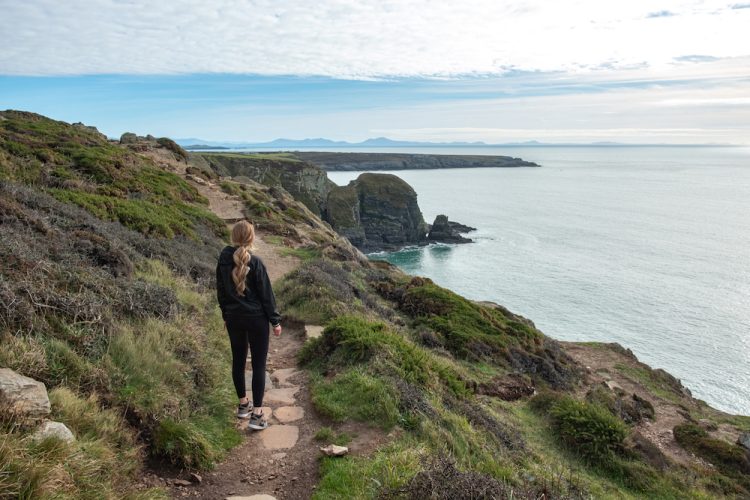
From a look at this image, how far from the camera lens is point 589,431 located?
409 inches

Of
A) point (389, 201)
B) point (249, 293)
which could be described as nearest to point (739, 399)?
point (249, 293)

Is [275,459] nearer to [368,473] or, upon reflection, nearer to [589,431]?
[368,473]

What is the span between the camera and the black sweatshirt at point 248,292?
6.07m

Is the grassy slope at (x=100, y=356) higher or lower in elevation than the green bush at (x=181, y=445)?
higher

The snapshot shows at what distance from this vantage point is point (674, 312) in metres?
41.5

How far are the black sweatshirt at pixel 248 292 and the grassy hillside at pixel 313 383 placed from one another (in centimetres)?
122

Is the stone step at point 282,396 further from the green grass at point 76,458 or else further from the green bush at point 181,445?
the green grass at point 76,458

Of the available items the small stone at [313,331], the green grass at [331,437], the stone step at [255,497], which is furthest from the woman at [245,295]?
the small stone at [313,331]

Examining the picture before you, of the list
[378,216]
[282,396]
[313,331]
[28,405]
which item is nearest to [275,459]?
[282,396]

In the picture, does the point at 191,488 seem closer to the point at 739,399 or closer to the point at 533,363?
the point at 533,363

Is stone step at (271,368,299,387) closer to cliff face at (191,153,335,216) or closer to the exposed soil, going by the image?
the exposed soil

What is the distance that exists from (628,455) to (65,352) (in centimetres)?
1062

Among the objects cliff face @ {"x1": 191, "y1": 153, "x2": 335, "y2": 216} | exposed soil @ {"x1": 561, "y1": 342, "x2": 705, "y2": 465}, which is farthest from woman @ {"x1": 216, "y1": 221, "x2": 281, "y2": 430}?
cliff face @ {"x1": 191, "y1": 153, "x2": 335, "y2": 216}

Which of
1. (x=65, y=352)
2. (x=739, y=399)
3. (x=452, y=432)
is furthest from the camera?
(x=739, y=399)
